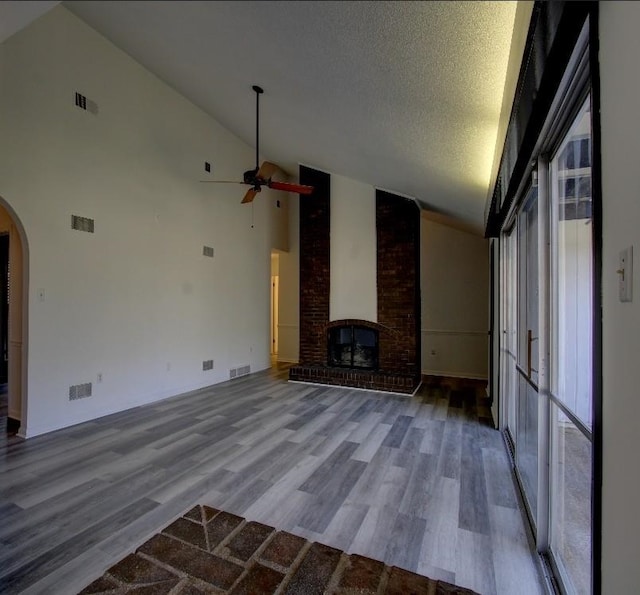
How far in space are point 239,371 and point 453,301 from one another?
4.18 metres

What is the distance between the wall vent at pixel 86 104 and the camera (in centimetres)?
368

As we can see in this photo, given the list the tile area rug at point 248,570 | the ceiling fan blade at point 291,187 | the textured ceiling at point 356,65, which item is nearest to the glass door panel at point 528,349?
the textured ceiling at point 356,65

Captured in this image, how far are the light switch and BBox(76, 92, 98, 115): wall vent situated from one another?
4.88m

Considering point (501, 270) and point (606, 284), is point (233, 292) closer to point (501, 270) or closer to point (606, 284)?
point (501, 270)

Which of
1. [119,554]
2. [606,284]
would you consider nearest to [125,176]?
[119,554]

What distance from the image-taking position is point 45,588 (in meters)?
1.54

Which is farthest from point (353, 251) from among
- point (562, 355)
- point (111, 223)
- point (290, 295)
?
point (562, 355)

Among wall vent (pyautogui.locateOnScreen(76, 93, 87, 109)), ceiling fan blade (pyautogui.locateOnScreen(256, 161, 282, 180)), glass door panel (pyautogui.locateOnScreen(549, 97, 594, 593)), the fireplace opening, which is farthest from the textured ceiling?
the fireplace opening

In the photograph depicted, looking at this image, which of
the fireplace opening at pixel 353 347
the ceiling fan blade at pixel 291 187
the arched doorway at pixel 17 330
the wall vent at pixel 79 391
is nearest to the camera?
the arched doorway at pixel 17 330

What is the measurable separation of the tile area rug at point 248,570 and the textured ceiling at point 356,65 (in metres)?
2.06

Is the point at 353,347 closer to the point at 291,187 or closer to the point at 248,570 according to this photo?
the point at 291,187

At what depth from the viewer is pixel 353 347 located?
600cm

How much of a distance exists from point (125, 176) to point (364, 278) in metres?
3.85

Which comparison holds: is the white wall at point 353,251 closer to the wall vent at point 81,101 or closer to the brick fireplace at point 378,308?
the brick fireplace at point 378,308
